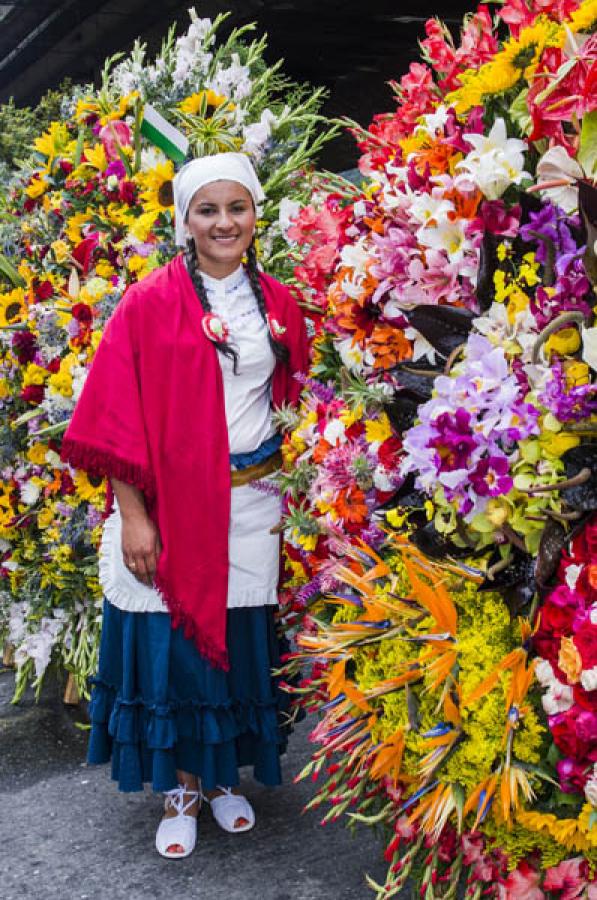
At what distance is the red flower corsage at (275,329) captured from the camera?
2664 mm

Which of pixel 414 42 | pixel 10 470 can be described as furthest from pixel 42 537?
pixel 414 42

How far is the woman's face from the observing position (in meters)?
2.62

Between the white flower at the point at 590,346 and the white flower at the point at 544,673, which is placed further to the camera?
the white flower at the point at 544,673

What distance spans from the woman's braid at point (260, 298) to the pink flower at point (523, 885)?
1.33m

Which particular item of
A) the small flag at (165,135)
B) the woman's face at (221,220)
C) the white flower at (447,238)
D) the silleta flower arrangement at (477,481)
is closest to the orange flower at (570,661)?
the silleta flower arrangement at (477,481)

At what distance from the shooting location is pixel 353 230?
2.27 meters

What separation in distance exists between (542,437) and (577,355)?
0.14 meters

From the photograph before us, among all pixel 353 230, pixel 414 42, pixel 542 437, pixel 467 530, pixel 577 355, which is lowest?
pixel 467 530

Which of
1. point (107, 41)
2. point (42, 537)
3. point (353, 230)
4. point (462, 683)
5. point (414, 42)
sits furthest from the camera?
point (107, 41)

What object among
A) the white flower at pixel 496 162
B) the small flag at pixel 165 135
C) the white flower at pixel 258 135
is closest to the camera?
the white flower at pixel 496 162

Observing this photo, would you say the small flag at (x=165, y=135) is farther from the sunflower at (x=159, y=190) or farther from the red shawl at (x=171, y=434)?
the red shawl at (x=171, y=434)

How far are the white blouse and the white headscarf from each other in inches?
6.8

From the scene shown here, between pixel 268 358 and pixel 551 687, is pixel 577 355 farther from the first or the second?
pixel 268 358

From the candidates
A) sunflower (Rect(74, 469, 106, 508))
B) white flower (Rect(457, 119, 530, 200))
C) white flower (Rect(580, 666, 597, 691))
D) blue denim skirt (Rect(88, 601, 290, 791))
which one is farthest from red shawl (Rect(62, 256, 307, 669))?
white flower (Rect(580, 666, 597, 691))
